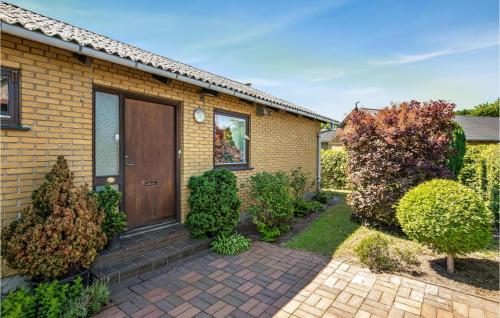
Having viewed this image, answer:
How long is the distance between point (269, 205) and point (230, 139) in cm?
208

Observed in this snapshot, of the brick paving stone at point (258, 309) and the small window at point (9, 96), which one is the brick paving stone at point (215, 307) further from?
the small window at point (9, 96)

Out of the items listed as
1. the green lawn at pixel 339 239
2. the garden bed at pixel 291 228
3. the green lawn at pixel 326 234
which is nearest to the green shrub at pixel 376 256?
the green lawn at pixel 339 239

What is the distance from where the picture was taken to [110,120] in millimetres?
4289

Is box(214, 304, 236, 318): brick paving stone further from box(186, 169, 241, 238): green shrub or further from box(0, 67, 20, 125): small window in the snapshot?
box(0, 67, 20, 125): small window

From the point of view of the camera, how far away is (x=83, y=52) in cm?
324

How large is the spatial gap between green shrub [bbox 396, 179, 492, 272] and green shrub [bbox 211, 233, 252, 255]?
9.56 ft

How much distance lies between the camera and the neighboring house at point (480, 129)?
74.2 ft

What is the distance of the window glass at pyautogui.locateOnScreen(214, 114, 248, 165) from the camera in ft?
20.4

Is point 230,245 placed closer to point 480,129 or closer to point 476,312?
point 476,312

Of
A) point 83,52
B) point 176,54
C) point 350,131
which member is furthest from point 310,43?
point 83,52

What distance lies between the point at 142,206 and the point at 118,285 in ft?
5.07

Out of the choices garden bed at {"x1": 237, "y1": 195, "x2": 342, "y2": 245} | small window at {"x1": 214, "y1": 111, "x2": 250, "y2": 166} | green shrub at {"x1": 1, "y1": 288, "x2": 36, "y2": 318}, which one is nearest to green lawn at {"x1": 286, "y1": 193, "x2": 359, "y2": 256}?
garden bed at {"x1": 237, "y1": 195, "x2": 342, "y2": 245}

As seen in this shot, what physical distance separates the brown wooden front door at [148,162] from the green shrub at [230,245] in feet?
3.76

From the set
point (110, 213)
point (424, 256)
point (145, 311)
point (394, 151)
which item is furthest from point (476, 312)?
point (110, 213)
